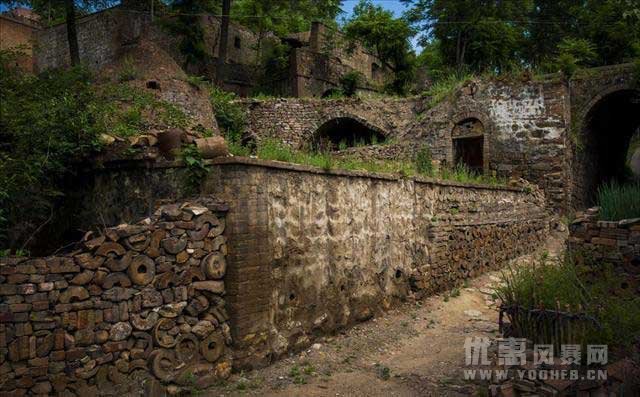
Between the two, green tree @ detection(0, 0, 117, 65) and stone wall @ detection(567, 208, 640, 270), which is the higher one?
green tree @ detection(0, 0, 117, 65)

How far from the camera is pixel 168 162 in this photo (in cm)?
565

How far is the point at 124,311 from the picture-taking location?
15.1 feet

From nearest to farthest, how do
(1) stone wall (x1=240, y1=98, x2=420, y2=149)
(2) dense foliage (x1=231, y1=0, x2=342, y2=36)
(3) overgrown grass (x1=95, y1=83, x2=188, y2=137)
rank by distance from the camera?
1. (3) overgrown grass (x1=95, y1=83, x2=188, y2=137)
2. (1) stone wall (x1=240, y1=98, x2=420, y2=149)
3. (2) dense foliage (x1=231, y1=0, x2=342, y2=36)

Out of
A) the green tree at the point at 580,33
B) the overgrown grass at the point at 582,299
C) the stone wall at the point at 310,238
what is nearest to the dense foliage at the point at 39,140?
the stone wall at the point at 310,238

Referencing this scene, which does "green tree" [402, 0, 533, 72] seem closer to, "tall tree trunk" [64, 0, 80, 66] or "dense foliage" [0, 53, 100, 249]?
"tall tree trunk" [64, 0, 80, 66]

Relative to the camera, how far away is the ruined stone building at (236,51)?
67.4 ft

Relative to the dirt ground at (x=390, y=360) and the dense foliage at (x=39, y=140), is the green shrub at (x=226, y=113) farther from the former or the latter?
the dirt ground at (x=390, y=360)

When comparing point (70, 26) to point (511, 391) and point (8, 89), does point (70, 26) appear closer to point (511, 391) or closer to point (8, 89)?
point (8, 89)

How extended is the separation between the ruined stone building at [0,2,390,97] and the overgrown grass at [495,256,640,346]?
16.7 m

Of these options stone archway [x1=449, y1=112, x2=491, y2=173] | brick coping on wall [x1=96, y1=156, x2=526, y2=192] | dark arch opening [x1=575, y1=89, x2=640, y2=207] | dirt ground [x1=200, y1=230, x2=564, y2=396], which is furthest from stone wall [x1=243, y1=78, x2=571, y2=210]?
dirt ground [x1=200, y1=230, x2=564, y2=396]

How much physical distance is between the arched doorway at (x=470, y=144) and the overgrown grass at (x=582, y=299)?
8.74 metres

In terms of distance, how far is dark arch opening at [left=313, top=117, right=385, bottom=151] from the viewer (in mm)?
16858

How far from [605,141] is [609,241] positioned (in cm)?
1294

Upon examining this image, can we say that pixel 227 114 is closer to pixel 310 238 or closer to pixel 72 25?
pixel 72 25
